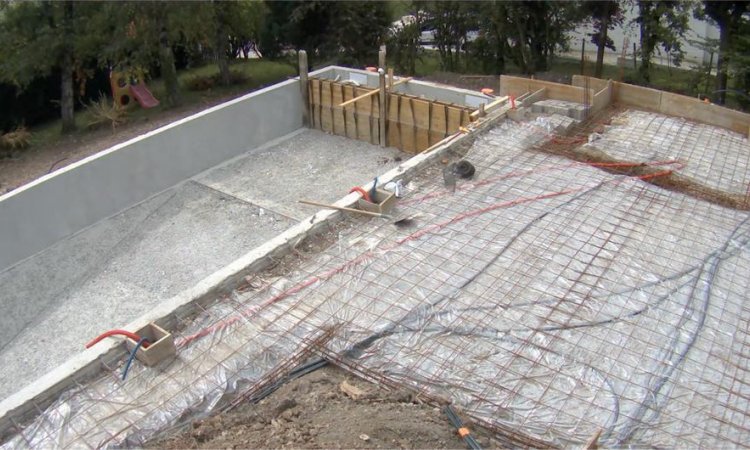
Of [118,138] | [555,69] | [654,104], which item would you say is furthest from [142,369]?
[555,69]

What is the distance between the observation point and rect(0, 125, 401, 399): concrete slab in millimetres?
10250

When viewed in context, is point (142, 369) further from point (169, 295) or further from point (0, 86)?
point (0, 86)

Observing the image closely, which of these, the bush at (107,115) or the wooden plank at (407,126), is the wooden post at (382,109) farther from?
the bush at (107,115)

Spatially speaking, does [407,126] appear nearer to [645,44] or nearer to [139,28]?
[645,44]

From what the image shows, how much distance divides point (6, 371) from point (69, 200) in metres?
3.62

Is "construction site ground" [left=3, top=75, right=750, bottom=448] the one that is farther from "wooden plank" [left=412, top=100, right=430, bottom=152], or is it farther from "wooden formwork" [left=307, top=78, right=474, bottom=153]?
"wooden plank" [left=412, top=100, right=430, bottom=152]

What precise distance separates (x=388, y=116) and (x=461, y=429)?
10.1 meters

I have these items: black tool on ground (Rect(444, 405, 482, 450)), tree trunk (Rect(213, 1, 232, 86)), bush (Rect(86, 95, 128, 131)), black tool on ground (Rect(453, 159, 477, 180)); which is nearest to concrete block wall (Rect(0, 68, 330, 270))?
tree trunk (Rect(213, 1, 232, 86))

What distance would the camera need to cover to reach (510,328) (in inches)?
266

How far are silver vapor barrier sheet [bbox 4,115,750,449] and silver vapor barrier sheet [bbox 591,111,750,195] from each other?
1.07 meters

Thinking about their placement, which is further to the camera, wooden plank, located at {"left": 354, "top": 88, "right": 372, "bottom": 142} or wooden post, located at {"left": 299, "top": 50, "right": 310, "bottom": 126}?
wooden post, located at {"left": 299, "top": 50, "right": 310, "bottom": 126}

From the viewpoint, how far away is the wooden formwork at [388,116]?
538 inches

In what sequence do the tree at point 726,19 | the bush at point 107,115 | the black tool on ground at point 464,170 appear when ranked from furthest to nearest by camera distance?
the bush at point 107,115 < the tree at point 726,19 < the black tool on ground at point 464,170

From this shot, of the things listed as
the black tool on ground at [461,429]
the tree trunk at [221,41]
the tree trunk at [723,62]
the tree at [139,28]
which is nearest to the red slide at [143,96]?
the tree at [139,28]
